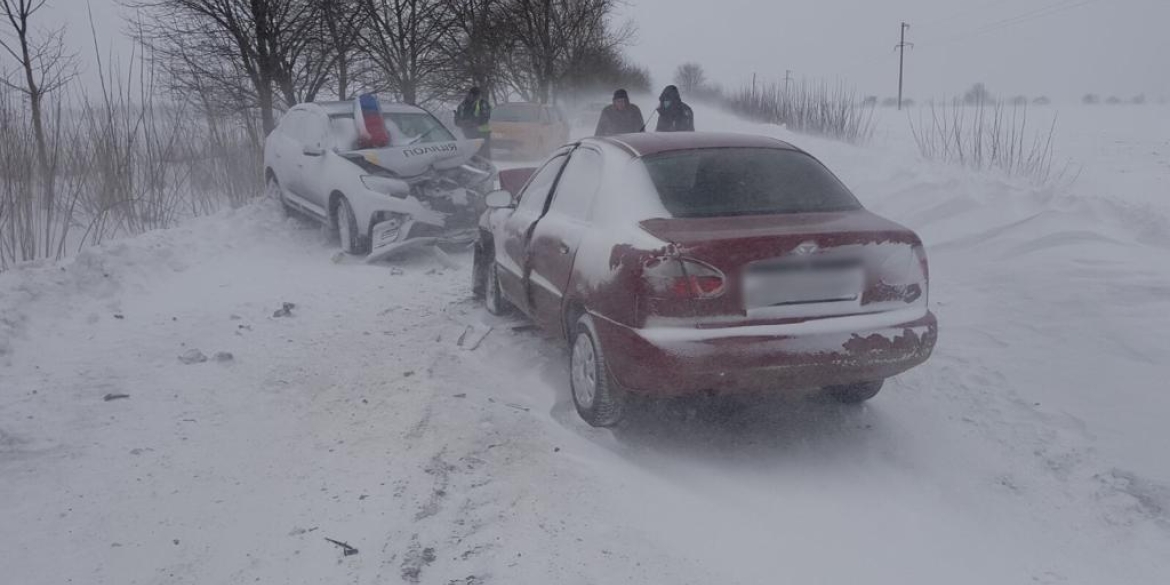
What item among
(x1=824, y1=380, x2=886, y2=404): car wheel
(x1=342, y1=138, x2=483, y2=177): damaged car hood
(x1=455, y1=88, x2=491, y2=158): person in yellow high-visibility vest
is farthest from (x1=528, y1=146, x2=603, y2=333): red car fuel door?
(x1=455, y1=88, x2=491, y2=158): person in yellow high-visibility vest

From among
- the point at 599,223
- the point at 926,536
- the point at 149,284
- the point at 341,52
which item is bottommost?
the point at 926,536

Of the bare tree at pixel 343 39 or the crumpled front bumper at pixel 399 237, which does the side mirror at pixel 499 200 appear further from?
the bare tree at pixel 343 39

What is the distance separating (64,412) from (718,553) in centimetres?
348

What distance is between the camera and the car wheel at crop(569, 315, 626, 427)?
13.3ft

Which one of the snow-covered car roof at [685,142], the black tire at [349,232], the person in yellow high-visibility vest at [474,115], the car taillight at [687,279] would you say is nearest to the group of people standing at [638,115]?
the black tire at [349,232]

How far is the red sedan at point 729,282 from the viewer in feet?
11.7

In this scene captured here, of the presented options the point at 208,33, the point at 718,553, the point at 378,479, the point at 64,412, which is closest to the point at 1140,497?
the point at 718,553

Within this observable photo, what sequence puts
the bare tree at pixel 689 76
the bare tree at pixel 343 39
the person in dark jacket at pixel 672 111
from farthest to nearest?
the bare tree at pixel 689 76, the bare tree at pixel 343 39, the person in dark jacket at pixel 672 111

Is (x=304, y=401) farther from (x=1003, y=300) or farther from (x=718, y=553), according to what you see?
(x=1003, y=300)

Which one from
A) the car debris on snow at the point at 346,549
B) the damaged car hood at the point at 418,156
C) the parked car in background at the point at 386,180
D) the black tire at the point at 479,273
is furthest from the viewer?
the damaged car hood at the point at 418,156

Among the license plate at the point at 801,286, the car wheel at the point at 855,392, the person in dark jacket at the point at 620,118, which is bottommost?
the car wheel at the point at 855,392

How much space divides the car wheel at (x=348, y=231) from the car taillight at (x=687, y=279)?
5898mm

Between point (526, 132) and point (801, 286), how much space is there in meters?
17.3

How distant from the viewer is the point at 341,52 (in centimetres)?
1786
